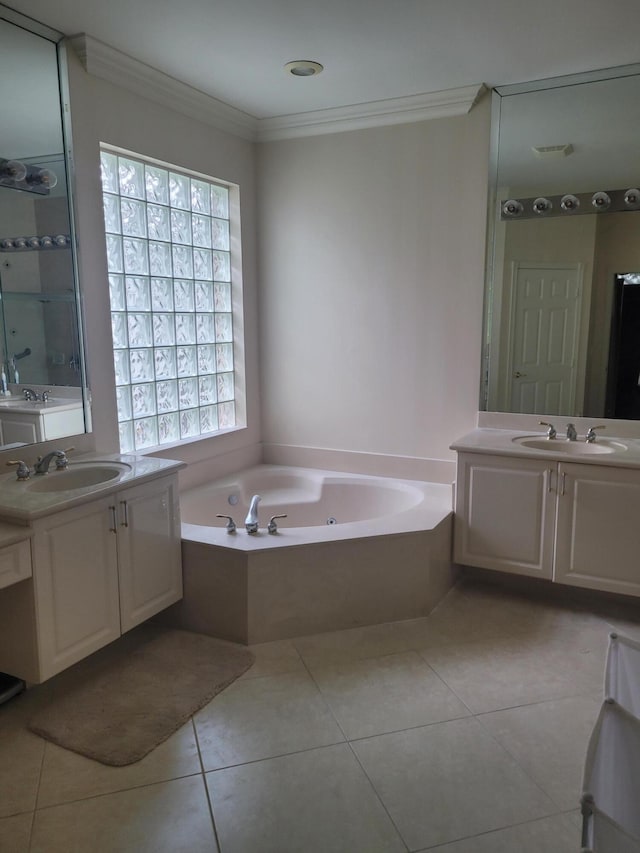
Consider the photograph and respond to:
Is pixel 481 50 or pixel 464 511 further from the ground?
pixel 481 50

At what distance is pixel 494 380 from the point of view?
11.0 feet

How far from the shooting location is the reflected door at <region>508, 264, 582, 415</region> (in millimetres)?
3135

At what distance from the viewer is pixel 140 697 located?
2258 millimetres

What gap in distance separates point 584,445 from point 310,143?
229cm

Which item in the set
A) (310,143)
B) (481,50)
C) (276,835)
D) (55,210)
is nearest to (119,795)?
(276,835)

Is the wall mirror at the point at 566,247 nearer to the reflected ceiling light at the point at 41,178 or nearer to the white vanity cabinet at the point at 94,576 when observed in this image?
the white vanity cabinet at the point at 94,576

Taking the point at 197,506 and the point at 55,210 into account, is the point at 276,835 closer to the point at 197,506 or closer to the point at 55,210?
the point at 197,506

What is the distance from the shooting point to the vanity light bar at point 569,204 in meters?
2.99

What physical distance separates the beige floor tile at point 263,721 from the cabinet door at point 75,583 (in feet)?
1.59

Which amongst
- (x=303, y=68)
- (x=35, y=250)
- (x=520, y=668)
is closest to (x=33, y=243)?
(x=35, y=250)

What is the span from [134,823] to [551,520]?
2035mm

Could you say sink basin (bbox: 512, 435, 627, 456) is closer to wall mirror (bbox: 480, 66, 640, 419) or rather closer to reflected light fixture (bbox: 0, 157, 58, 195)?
wall mirror (bbox: 480, 66, 640, 419)

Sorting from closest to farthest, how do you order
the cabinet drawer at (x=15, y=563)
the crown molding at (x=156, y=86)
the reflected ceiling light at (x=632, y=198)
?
the cabinet drawer at (x=15, y=563) → the crown molding at (x=156, y=86) → the reflected ceiling light at (x=632, y=198)

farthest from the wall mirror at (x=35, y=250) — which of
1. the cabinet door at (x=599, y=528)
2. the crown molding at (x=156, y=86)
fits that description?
the cabinet door at (x=599, y=528)
